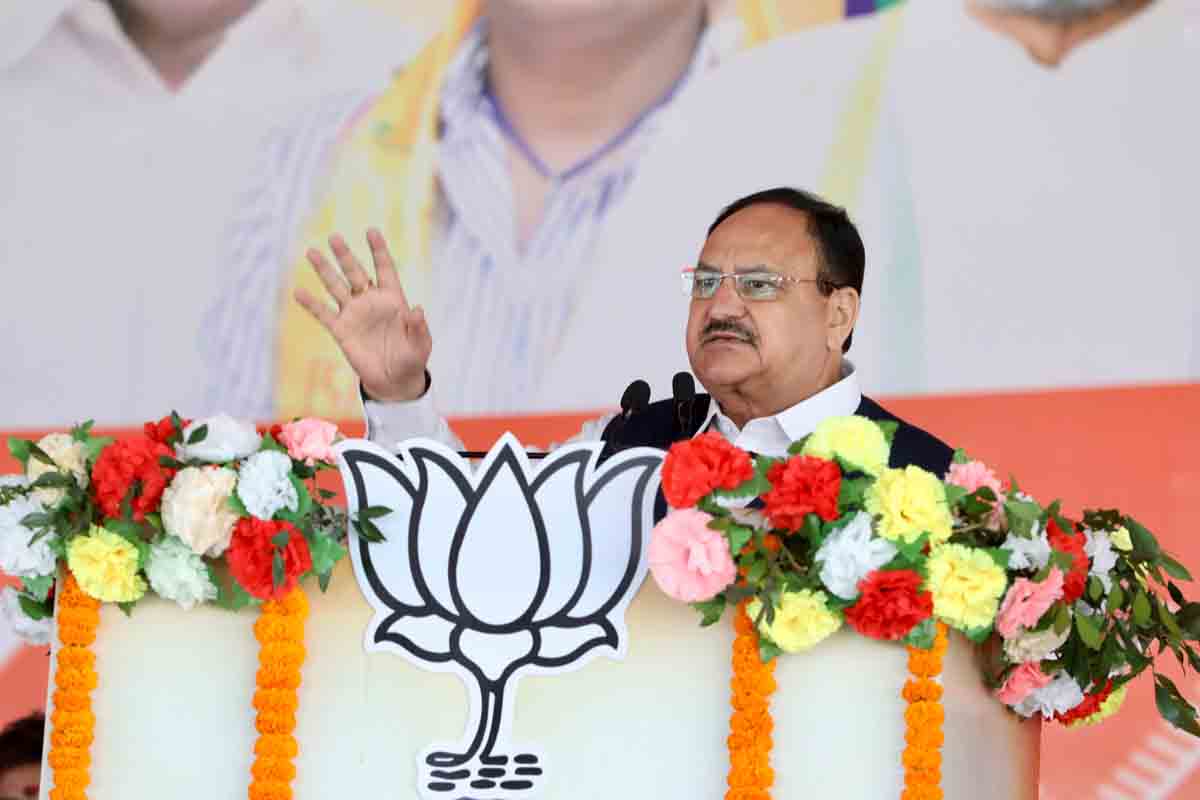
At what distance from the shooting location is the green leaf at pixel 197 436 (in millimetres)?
2049

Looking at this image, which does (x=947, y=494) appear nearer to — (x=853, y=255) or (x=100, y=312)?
(x=853, y=255)

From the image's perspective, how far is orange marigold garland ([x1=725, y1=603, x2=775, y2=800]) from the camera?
1.92 meters

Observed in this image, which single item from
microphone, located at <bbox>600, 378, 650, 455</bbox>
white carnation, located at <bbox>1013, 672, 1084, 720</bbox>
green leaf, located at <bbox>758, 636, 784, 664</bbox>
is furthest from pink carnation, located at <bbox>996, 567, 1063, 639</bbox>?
microphone, located at <bbox>600, 378, 650, 455</bbox>

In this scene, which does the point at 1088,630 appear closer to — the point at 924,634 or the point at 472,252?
the point at 924,634

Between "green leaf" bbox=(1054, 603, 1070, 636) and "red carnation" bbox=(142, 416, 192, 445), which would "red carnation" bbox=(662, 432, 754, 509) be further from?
"red carnation" bbox=(142, 416, 192, 445)

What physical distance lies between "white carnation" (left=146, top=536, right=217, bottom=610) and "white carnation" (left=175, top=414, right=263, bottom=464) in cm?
10

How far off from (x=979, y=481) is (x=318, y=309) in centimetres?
105

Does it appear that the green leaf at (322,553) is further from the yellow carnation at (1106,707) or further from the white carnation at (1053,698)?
the yellow carnation at (1106,707)

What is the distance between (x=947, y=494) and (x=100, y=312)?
9.37ft

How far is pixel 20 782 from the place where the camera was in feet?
13.1

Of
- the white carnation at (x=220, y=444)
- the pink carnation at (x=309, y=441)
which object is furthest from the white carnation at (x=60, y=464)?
the pink carnation at (x=309, y=441)

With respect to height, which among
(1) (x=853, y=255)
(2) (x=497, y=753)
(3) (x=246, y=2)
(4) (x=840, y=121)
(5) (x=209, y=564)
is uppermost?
(3) (x=246, y=2)

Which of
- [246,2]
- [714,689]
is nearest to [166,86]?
[246,2]

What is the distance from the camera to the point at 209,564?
2.05 metres
